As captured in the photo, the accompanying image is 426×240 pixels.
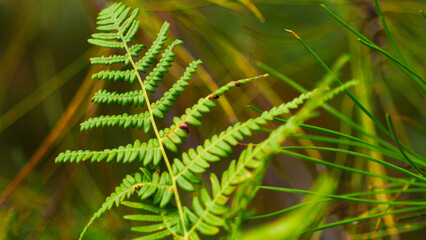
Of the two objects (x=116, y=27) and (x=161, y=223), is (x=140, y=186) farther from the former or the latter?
(x=116, y=27)

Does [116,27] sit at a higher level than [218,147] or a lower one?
higher

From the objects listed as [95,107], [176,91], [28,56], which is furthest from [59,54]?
[176,91]

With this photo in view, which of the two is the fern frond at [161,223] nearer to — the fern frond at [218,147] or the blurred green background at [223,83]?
the fern frond at [218,147]

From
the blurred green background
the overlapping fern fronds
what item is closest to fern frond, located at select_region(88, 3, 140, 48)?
the overlapping fern fronds

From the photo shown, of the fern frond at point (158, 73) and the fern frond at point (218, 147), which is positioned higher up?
the fern frond at point (158, 73)

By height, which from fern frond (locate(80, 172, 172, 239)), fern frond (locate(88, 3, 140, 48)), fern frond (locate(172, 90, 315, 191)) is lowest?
fern frond (locate(80, 172, 172, 239))

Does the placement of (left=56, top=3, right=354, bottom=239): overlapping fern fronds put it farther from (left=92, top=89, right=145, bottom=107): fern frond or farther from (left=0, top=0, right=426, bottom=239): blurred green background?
(left=0, top=0, right=426, bottom=239): blurred green background

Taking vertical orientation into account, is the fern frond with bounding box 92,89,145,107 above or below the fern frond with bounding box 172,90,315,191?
above

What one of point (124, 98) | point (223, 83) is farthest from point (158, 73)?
point (223, 83)

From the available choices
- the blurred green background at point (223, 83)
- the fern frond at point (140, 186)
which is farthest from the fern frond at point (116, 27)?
the blurred green background at point (223, 83)

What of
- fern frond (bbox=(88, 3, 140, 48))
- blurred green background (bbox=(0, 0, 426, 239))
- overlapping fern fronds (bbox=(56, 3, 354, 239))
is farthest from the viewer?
blurred green background (bbox=(0, 0, 426, 239))

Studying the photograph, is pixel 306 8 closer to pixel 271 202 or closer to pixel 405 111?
pixel 405 111
